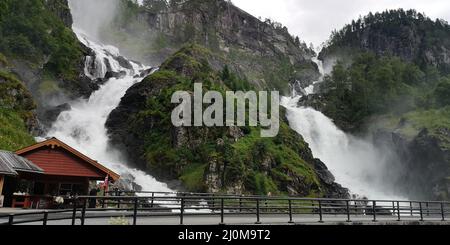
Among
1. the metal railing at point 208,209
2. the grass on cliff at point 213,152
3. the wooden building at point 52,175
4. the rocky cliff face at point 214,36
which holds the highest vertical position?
the rocky cliff face at point 214,36

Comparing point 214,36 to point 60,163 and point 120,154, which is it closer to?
point 120,154

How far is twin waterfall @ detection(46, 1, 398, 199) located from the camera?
170ft

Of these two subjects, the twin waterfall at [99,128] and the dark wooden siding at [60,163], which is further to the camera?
the twin waterfall at [99,128]

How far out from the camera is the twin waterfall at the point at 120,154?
51.9 m

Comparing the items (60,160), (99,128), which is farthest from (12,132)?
(60,160)

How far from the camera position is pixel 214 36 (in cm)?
14238

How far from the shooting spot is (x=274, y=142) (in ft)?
191

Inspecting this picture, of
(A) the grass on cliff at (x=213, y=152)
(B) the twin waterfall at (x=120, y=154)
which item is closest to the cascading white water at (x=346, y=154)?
(B) the twin waterfall at (x=120, y=154)

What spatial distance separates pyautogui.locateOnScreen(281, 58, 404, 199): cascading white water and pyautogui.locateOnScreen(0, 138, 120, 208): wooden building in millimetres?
42977

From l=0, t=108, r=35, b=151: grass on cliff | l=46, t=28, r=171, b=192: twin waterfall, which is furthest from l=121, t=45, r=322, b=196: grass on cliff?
l=0, t=108, r=35, b=151: grass on cliff

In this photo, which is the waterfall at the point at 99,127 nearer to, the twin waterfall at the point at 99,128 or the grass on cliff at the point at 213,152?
the twin waterfall at the point at 99,128

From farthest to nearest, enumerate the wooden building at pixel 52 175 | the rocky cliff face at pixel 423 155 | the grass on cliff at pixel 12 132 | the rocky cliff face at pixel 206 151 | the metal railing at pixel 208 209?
the rocky cliff face at pixel 423 155, the rocky cliff face at pixel 206 151, the grass on cliff at pixel 12 132, the wooden building at pixel 52 175, the metal railing at pixel 208 209

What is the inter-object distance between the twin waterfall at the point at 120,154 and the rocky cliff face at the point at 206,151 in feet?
8.82
